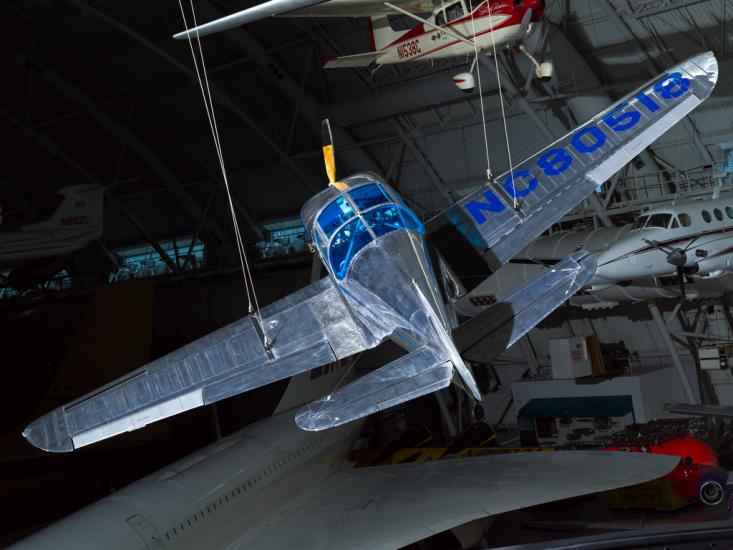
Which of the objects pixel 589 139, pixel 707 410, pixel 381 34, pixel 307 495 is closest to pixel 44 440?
pixel 307 495

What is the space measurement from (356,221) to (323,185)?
1900cm

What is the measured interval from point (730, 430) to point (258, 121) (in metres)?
17.5

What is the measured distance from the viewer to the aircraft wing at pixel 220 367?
8.55 metres

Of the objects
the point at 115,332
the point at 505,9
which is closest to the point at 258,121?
the point at 115,332

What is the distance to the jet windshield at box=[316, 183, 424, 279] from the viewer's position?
841 cm

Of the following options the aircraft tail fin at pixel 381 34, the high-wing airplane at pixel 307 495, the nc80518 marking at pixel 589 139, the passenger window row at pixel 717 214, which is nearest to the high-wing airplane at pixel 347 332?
the nc80518 marking at pixel 589 139

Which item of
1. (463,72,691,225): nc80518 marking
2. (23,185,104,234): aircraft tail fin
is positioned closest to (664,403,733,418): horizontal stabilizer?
(463,72,691,225): nc80518 marking

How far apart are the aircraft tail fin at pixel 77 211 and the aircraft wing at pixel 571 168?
727 inches

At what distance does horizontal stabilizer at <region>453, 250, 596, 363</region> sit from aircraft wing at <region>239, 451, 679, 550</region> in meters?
4.03

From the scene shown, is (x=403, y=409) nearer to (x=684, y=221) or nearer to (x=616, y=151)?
(x=684, y=221)

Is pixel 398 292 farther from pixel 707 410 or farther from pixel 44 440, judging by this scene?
pixel 707 410

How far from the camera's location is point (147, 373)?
29.9 ft

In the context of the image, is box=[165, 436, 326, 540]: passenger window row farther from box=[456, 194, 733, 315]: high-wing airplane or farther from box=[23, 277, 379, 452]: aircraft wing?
box=[456, 194, 733, 315]: high-wing airplane

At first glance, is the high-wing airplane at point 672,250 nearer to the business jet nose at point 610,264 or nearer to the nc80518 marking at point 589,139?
the business jet nose at point 610,264
